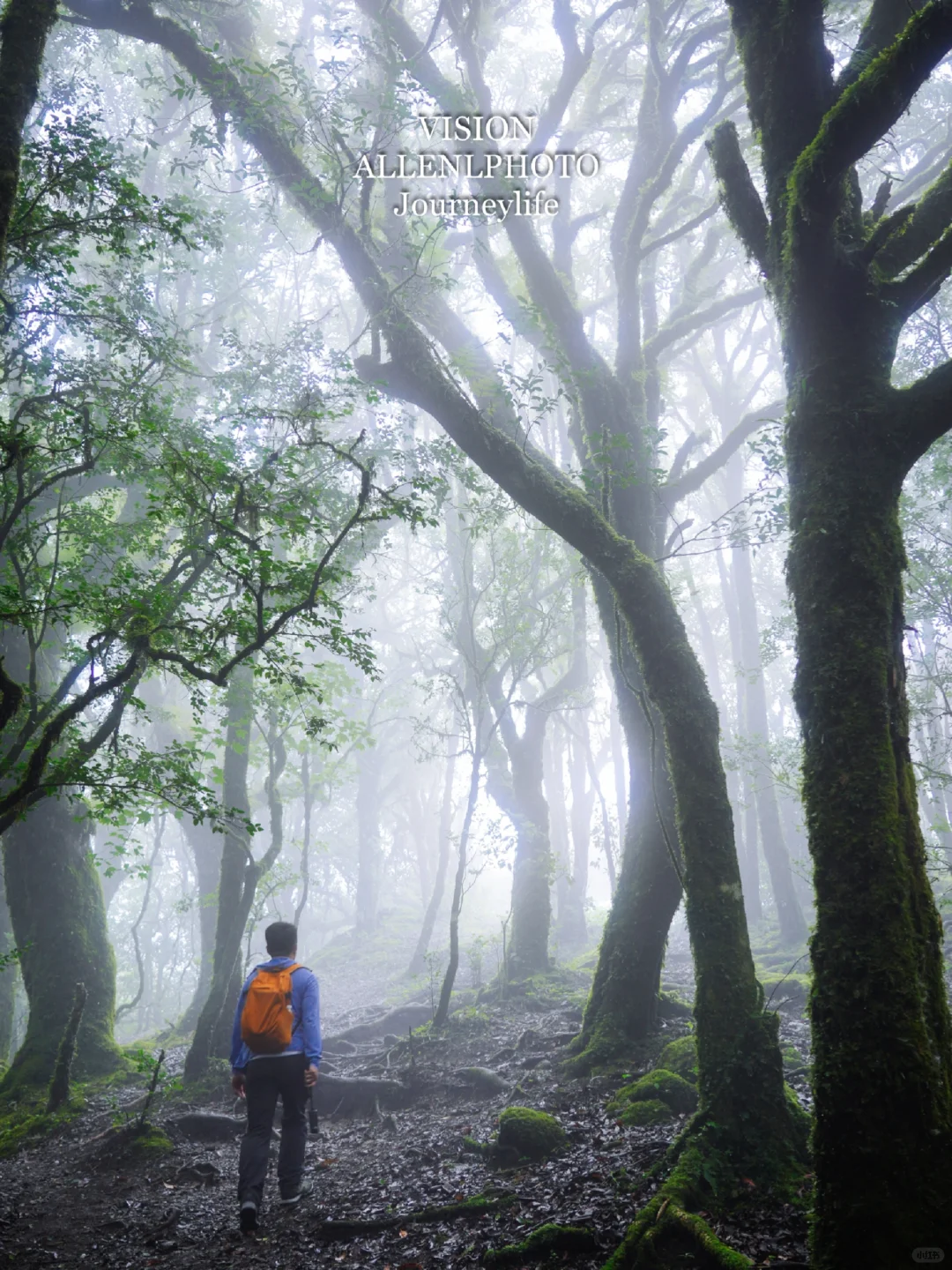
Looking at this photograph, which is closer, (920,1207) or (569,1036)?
(920,1207)

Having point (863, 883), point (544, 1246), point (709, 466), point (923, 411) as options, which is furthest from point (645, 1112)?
point (709, 466)

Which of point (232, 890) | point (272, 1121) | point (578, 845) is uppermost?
point (578, 845)

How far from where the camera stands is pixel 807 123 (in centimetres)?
536

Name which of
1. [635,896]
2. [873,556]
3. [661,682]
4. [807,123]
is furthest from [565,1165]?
[807,123]

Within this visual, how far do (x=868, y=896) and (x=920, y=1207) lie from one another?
1.34 meters

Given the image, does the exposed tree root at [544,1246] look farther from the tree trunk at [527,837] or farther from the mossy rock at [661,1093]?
the tree trunk at [527,837]

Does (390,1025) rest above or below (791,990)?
below

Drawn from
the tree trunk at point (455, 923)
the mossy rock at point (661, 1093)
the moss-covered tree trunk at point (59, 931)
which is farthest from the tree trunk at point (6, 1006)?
the mossy rock at point (661, 1093)

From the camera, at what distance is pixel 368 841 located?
30234mm

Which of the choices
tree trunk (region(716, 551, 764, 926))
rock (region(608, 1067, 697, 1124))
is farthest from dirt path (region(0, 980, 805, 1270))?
tree trunk (region(716, 551, 764, 926))

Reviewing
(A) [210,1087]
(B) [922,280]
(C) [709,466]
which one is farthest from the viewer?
(C) [709,466]

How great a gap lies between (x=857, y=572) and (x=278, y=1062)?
561 centimetres

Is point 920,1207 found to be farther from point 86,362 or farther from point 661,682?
point 86,362

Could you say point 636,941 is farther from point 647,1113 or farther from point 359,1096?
point 359,1096
